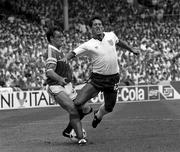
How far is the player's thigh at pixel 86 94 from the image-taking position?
1099cm

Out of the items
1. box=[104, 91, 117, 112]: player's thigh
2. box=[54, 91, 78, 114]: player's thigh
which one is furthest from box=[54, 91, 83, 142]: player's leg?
box=[104, 91, 117, 112]: player's thigh

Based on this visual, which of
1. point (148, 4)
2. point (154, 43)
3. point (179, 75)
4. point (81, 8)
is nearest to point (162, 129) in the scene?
point (179, 75)

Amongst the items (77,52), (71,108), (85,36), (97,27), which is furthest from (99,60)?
(85,36)

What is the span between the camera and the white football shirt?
11.1 meters

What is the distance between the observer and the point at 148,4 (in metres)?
41.0

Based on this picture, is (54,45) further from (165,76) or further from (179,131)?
(165,76)

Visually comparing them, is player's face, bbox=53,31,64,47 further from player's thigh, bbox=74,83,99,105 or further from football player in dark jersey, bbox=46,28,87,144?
player's thigh, bbox=74,83,99,105

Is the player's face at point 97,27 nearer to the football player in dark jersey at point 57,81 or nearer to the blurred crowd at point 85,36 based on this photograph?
the football player in dark jersey at point 57,81

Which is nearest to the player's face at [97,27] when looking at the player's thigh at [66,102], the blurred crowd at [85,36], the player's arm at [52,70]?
the player's arm at [52,70]

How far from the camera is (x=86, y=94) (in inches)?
436

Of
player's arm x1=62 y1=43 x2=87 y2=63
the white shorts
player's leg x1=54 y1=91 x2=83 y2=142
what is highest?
player's arm x1=62 y1=43 x2=87 y2=63

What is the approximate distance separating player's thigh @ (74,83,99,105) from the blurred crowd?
15820 mm

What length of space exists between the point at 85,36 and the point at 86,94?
22.3 meters

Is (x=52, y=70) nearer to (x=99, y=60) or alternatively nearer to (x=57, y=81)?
(x=57, y=81)
